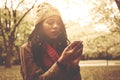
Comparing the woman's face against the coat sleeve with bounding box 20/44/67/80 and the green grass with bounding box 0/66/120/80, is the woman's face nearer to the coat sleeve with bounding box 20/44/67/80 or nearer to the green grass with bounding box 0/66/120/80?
the coat sleeve with bounding box 20/44/67/80

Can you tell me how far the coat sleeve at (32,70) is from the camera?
2641 millimetres

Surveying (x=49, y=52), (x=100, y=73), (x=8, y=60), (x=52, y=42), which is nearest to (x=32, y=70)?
(x=49, y=52)

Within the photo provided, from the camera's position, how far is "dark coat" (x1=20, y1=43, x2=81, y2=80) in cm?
264

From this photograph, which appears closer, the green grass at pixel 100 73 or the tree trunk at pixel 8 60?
the green grass at pixel 100 73

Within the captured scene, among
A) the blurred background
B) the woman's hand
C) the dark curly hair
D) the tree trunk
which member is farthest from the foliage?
the tree trunk

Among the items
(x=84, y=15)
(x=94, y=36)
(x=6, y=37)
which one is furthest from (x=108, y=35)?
(x=6, y=37)

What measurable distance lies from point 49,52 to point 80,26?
0.92 meters

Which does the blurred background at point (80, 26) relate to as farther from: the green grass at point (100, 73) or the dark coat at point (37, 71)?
the dark coat at point (37, 71)

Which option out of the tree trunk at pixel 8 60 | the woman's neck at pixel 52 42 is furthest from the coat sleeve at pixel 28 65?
the tree trunk at pixel 8 60

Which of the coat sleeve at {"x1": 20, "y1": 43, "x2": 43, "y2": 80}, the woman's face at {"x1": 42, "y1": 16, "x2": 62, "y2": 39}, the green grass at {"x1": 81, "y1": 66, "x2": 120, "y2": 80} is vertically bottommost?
the green grass at {"x1": 81, "y1": 66, "x2": 120, "y2": 80}

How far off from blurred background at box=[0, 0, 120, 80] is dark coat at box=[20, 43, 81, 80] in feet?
2.19

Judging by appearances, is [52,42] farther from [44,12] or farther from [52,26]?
[44,12]

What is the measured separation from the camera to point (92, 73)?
4.11 metres

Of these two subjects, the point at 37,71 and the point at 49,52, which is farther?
the point at 49,52
